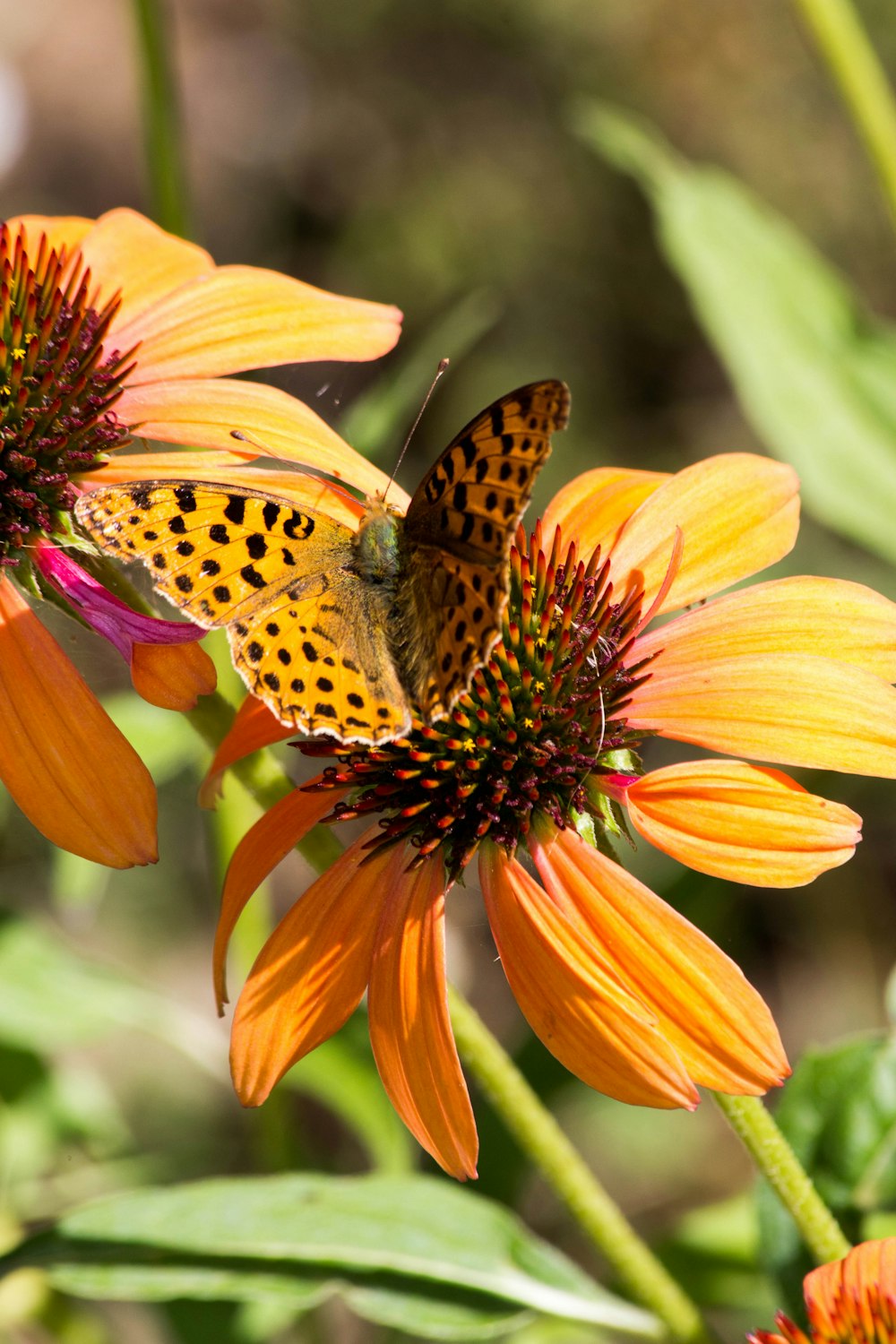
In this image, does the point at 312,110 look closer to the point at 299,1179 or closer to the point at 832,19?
the point at 832,19

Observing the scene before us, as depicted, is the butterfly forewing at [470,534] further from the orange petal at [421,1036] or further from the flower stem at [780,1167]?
the flower stem at [780,1167]

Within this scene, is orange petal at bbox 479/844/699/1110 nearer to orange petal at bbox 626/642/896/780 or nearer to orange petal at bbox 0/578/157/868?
orange petal at bbox 626/642/896/780

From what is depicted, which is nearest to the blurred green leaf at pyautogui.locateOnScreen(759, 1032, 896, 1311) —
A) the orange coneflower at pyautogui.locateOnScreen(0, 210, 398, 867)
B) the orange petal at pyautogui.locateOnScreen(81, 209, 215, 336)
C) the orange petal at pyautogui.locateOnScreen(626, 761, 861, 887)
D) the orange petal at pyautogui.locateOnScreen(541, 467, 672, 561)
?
the orange petal at pyautogui.locateOnScreen(626, 761, 861, 887)

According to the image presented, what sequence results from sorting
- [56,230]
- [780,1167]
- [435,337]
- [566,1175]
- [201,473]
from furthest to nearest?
[435,337] → [56,230] → [201,473] → [566,1175] → [780,1167]

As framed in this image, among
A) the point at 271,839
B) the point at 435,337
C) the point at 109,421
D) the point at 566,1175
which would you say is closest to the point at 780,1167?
the point at 566,1175

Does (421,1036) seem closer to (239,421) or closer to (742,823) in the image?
(742,823)

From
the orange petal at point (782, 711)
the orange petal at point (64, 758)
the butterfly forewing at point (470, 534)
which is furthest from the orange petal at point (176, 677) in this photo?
the orange petal at point (782, 711)
